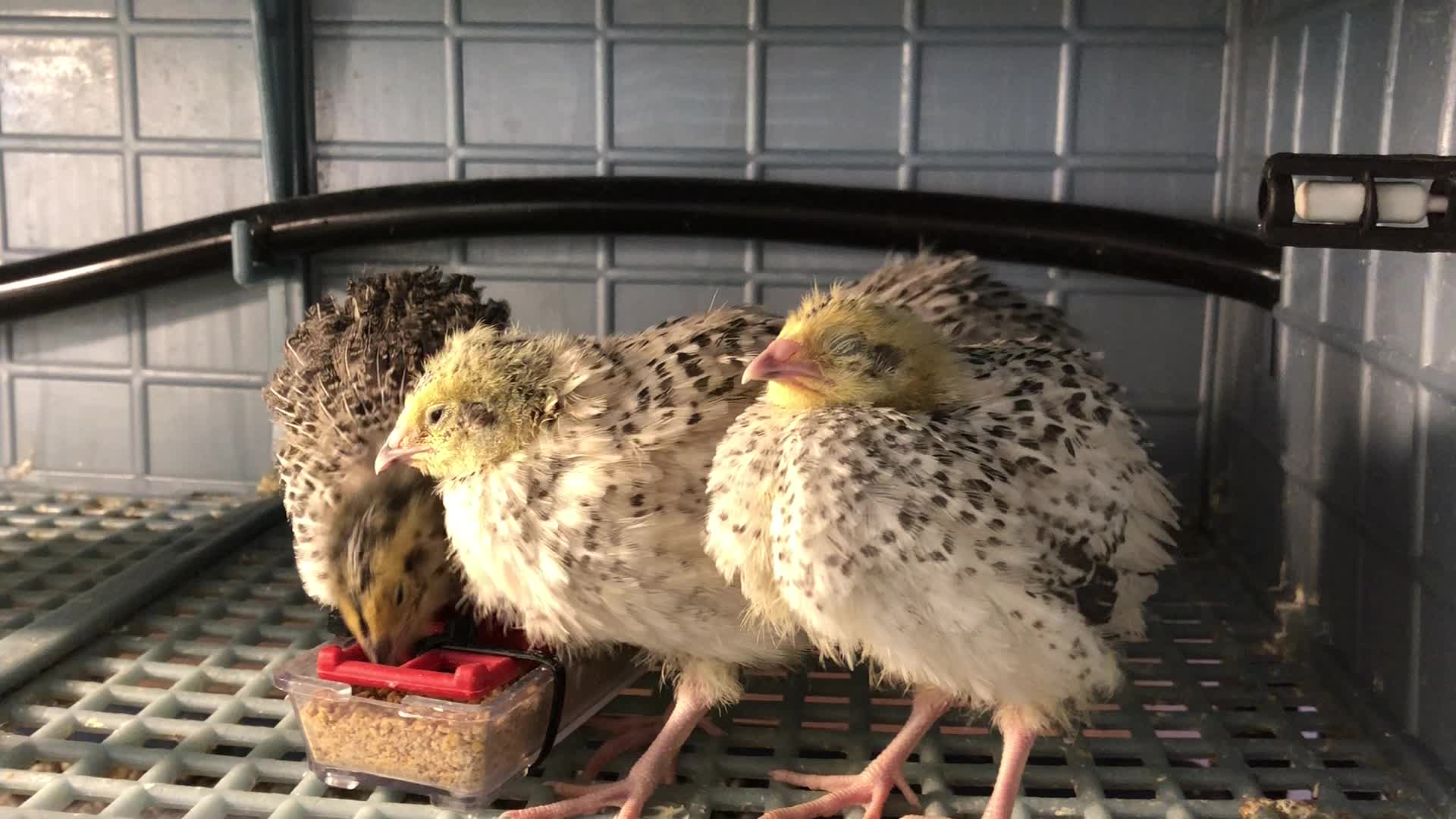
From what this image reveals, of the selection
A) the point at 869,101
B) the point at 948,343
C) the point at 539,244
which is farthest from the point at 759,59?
the point at 948,343

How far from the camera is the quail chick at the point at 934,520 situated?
111 centimetres

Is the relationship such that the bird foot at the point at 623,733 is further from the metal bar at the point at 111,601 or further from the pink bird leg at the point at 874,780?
the metal bar at the point at 111,601

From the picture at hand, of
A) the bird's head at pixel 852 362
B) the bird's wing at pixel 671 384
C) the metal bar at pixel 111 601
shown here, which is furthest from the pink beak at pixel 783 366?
the metal bar at pixel 111 601

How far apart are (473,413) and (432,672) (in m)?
0.28

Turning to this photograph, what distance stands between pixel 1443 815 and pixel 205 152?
2188mm

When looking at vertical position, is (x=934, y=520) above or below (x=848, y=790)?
above

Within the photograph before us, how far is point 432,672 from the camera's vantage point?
1.26 metres

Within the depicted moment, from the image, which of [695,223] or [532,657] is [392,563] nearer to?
[532,657]

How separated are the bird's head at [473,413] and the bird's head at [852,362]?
0.26 metres

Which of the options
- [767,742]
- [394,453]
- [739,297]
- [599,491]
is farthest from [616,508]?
[739,297]

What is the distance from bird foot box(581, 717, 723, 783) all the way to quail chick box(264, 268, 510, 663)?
0.25 m

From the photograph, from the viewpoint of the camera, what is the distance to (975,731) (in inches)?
58.2

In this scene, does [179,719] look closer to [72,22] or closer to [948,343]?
[948,343]

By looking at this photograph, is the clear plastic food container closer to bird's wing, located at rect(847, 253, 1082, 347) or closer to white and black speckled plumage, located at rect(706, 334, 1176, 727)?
white and black speckled plumage, located at rect(706, 334, 1176, 727)
